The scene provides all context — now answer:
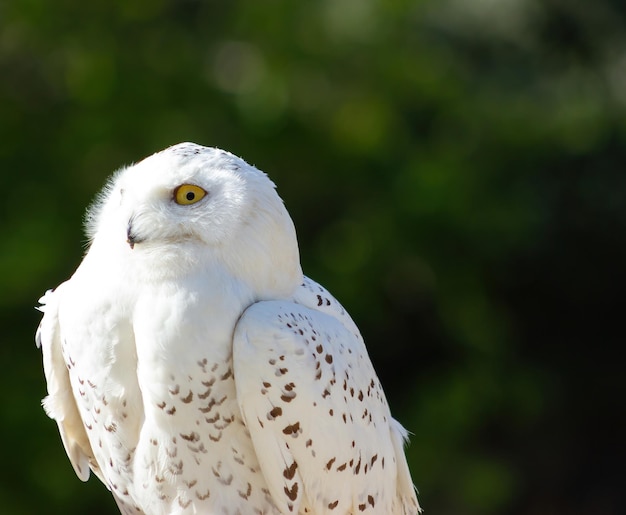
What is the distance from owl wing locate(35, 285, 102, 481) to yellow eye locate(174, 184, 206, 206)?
531 mm

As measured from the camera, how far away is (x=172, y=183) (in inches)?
95.0

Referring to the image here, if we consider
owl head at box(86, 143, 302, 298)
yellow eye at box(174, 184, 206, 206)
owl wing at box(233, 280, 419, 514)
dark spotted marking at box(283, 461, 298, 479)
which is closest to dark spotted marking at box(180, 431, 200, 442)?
owl wing at box(233, 280, 419, 514)

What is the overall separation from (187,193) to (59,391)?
0.76 meters

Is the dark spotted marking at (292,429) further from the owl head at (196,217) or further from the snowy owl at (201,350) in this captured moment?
the owl head at (196,217)

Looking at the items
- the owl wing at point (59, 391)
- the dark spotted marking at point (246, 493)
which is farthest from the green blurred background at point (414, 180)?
the dark spotted marking at point (246, 493)

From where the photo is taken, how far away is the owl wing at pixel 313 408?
8.05ft

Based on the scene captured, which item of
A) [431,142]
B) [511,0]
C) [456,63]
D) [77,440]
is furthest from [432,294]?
[77,440]

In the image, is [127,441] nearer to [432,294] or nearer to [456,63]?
[432,294]

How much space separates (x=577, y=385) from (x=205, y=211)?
248 inches

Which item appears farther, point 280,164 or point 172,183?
point 280,164

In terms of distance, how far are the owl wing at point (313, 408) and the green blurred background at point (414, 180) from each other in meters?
3.65

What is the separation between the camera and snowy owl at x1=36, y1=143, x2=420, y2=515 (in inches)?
95.6

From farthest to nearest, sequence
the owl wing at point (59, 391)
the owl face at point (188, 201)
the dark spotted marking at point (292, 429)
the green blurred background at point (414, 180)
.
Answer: the green blurred background at point (414, 180), the owl wing at point (59, 391), the dark spotted marking at point (292, 429), the owl face at point (188, 201)

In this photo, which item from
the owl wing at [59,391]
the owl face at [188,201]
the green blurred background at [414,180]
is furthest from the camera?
the green blurred background at [414,180]
